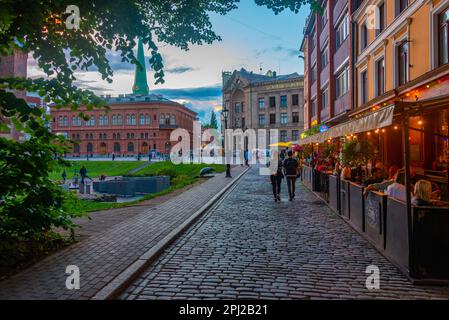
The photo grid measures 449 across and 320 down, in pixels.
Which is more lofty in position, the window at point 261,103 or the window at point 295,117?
the window at point 261,103

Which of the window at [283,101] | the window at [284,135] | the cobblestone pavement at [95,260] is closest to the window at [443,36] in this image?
the cobblestone pavement at [95,260]

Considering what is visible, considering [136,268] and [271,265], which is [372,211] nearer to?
[271,265]

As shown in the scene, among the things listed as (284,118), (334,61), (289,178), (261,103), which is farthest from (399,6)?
(261,103)

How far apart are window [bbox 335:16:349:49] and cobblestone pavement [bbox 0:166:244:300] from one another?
18577mm

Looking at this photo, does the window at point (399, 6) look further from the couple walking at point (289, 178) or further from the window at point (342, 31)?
the window at point (342, 31)

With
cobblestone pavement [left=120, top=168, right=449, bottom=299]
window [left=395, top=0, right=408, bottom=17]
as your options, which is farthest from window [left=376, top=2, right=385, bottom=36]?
cobblestone pavement [left=120, top=168, right=449, bottom=299]

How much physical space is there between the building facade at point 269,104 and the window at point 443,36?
208ft

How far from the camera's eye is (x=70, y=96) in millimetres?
6875

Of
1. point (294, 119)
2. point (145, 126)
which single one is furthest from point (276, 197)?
point (145, 126)

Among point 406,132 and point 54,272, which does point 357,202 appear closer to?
point 406,132

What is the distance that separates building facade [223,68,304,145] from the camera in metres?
75.1

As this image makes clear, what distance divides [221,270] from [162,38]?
596cm

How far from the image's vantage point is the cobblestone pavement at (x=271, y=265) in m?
5.06

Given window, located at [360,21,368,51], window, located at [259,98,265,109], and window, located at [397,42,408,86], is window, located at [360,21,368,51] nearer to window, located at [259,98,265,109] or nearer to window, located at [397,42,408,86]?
window, located at [397,42,408,86]
